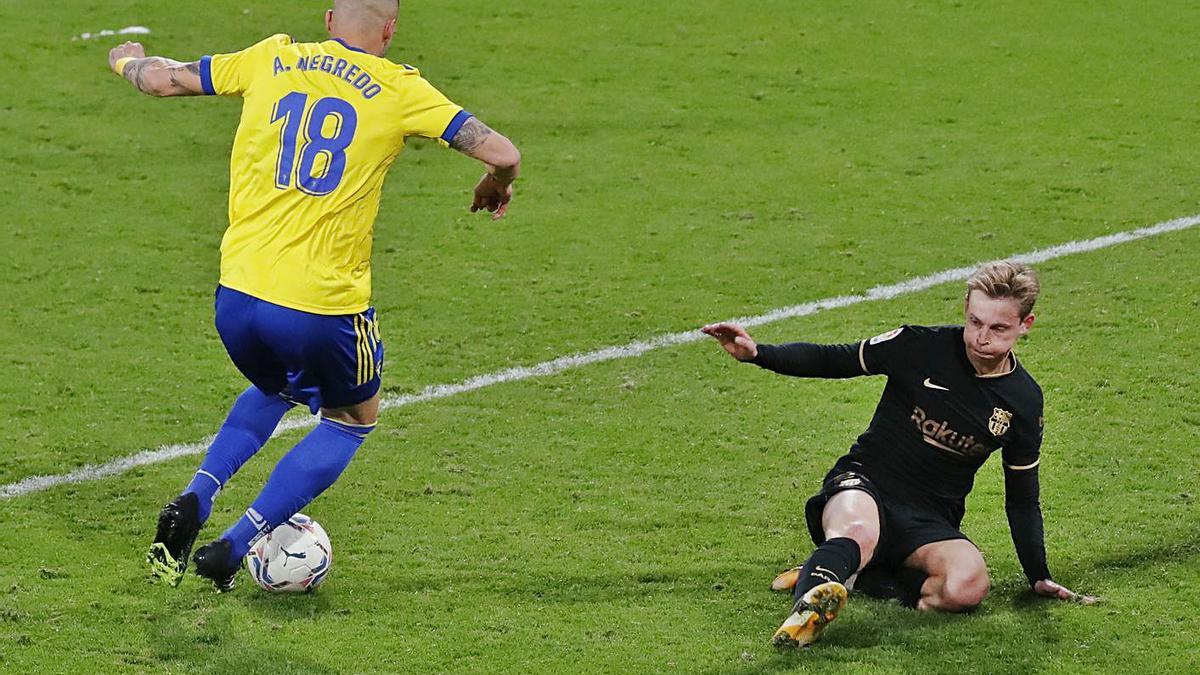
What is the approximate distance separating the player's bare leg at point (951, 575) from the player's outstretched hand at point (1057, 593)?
0.19m

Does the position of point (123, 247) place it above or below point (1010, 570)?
below

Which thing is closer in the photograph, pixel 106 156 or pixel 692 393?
pixel 692 393

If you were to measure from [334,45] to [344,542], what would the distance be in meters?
1.71

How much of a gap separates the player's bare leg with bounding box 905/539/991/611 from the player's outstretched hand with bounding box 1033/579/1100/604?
187 mm

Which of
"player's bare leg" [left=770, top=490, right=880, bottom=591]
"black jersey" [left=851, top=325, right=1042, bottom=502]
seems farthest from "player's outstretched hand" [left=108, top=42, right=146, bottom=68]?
"player's bare leg" [left=770, top=490, right=880, bottom=591]

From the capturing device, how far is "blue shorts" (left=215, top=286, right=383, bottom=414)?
4.85 m

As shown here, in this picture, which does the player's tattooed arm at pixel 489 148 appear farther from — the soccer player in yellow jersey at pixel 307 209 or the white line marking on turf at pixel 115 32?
the white line marking on turf at pixel 115 32

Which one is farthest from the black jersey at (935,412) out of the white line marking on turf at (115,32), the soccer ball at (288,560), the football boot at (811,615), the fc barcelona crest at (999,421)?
the white line marking on turf at (115,32)

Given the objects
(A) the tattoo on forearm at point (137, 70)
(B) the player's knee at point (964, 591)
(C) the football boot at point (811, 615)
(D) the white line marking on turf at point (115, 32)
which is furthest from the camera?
(D) the white line marking on turf at point (115, 32)

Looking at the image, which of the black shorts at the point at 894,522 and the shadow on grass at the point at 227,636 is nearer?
the shadow on grass at the point at 227,636

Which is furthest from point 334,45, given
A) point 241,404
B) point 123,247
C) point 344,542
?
point 123,247

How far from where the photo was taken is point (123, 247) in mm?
8648

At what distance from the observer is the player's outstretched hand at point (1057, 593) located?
5.10 meters

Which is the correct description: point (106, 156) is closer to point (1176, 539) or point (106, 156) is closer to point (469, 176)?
point (469, 176)
